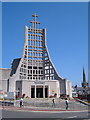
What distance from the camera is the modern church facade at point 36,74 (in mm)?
64062

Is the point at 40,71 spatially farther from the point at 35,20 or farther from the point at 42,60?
the point at 35,20

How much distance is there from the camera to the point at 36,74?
73.7m

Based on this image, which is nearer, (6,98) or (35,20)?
(6,98)

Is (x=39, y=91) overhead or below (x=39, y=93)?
overhead

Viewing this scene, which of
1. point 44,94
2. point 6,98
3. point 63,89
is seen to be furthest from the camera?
point 63,89

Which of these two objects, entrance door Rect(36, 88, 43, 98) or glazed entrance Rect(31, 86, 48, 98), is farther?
entrance door Rect(36, 88, 43, 98)

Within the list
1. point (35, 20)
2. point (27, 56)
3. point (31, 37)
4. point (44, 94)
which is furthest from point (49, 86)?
point (35, 20)

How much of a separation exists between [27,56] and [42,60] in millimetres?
6260

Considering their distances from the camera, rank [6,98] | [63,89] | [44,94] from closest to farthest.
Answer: [6,98]
[44,94]
[63,89]

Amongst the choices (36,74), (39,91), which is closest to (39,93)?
(39,91)

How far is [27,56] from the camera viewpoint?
73062mm

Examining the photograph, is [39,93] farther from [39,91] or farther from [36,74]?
[36,74]

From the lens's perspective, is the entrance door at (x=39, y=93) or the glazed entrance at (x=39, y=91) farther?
the entrance door at (x=39, y=93)

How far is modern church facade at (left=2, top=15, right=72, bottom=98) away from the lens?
2522 inches
